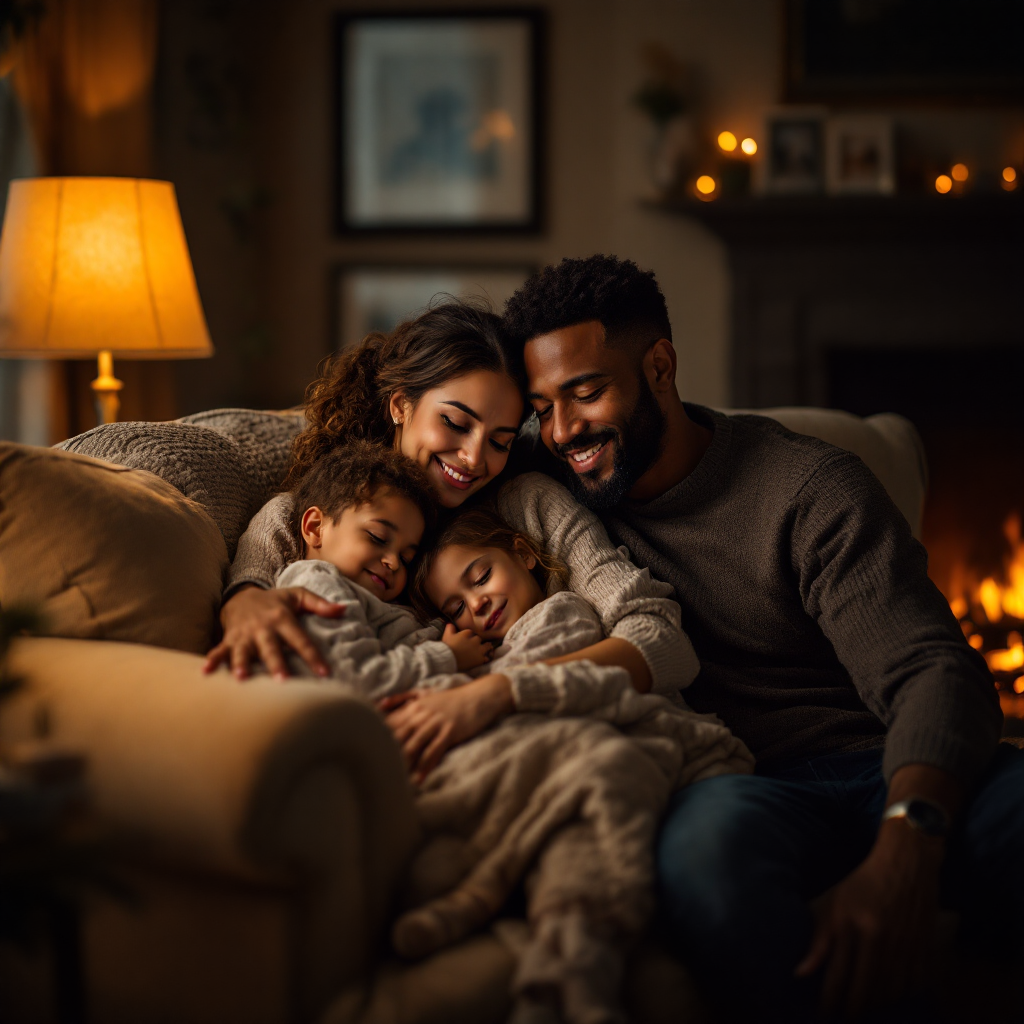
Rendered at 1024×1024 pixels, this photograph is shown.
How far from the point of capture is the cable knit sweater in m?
1.49

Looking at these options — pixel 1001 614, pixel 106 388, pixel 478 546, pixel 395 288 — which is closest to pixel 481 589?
pixel 478 546

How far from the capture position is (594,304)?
1.68m

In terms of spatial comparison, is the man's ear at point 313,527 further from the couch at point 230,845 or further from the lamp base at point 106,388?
the lamp base at point 106,388

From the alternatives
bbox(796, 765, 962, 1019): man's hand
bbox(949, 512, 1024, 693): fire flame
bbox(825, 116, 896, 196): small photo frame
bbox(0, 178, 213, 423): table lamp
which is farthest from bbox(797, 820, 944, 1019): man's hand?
bbox(825, 116, 896, 196): small photo frame

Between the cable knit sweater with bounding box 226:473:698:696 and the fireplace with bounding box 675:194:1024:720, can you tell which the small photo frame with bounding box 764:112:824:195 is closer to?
the fireplace with bounding box 675:194:1024:720

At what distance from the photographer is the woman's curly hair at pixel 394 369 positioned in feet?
5.64

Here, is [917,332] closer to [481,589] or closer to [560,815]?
[481,589]

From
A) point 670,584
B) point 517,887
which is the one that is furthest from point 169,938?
point 670,584

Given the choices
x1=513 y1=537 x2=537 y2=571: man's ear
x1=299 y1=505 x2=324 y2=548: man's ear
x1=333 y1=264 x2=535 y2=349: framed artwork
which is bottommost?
x1=513 y1=537 x2=537 y2=571: man's ear

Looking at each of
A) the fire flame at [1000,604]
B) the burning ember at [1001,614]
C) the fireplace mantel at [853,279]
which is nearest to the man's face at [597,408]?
the burning ember at [1001,614]

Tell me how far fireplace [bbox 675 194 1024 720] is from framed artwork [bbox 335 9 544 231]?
0.68 m

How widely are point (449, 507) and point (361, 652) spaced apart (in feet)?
1.38

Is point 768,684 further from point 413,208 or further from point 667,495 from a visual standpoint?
point 413,208

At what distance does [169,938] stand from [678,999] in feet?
1.78
